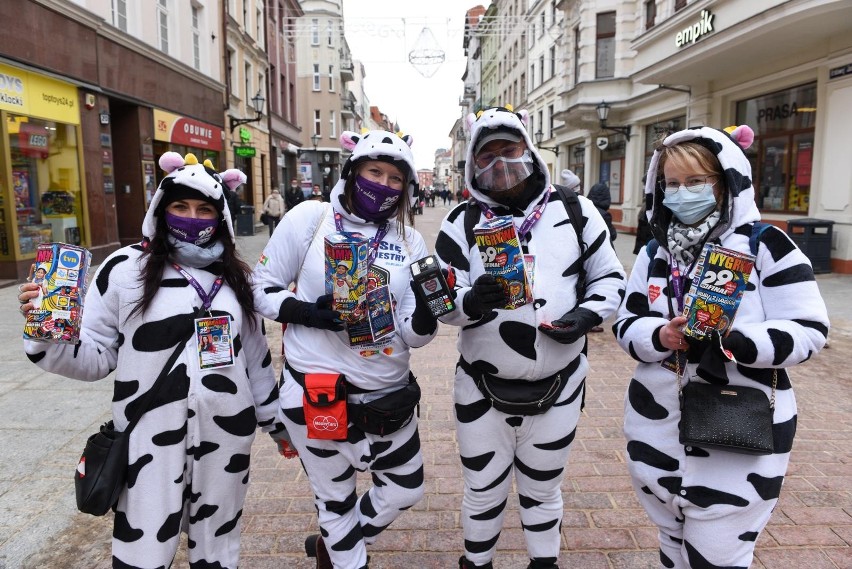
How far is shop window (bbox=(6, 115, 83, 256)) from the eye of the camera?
953 cm

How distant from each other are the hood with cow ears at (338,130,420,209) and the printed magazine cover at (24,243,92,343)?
0.99 meters

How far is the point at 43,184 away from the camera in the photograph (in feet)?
33.8

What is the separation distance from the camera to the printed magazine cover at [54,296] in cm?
180

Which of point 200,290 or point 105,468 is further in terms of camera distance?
point 200,290

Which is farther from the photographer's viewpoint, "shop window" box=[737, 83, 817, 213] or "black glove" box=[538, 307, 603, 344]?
"shop window" box=[737, 83, 817, 213]

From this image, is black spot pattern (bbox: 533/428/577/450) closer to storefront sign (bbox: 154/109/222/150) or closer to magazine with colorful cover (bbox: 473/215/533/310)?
magazine with colorful cover (bbox: 473/215/533/310)

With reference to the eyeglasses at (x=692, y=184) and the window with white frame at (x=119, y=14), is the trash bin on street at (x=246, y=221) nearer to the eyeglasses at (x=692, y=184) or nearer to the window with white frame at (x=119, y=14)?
the window with white frame at (x=119, y=14)

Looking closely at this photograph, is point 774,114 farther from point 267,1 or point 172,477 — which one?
point 267,1

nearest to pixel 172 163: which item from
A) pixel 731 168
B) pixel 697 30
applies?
pixel 731 168

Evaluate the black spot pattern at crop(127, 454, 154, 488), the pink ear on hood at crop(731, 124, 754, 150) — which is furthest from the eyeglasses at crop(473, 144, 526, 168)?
the black spot pattern at crop(127, 454, 154, 488)

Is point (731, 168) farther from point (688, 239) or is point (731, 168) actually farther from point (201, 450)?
point (201, 450)

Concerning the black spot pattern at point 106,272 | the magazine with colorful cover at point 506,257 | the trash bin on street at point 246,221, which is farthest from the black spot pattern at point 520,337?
the trash bin on street at point 246,221

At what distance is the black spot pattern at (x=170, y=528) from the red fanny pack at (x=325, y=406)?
1.74 ft

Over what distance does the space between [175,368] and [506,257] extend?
1195 mm
